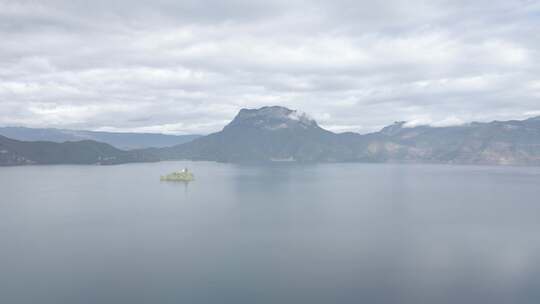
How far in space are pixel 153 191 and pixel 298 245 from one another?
121908mm

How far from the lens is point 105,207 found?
138 metres

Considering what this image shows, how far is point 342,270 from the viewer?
2643 inches

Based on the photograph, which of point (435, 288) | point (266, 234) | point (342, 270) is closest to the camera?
point (435, 288)

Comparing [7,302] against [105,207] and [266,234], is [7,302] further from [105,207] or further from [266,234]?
[105,207]

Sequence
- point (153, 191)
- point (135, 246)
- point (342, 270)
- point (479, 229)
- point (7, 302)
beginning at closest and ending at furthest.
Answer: point (7, 302) → point (342, 270) → point (135, 246) → point (479, 229) → point (153, 191)

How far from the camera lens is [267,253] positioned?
7856 centimetres

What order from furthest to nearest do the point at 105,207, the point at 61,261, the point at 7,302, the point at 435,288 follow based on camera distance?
the point at 105,207
the point at 61,261
the point at 435,288
the point at 7,302

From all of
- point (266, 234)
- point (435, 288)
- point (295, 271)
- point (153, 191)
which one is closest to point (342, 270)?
point (295, 271)

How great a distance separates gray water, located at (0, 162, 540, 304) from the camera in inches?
2290

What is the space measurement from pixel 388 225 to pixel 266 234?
3502 cm

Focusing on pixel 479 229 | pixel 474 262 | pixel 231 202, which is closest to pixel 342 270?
pixel 474 262

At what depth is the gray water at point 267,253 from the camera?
191 feet

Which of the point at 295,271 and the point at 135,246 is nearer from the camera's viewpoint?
the point at 295,271

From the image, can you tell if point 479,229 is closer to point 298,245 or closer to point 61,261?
point 298,245
